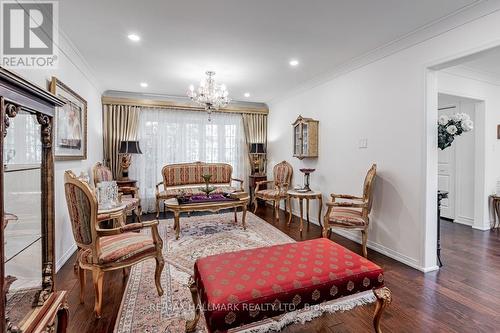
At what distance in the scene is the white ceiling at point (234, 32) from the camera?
2330mm

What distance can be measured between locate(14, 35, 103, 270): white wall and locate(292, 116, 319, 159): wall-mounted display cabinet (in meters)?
3.68

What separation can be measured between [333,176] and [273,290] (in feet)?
10.2

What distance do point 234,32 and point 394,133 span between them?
233 cm

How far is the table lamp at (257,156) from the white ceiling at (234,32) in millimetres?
2250

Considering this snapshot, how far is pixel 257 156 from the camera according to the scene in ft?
21.4

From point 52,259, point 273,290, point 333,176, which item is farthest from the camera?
point 333,176

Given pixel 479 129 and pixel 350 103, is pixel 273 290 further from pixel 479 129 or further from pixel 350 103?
pixel 479 129

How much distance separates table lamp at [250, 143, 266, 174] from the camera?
6.24 m

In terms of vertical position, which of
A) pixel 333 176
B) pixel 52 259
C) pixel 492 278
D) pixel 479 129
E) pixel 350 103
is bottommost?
pixel 492 278

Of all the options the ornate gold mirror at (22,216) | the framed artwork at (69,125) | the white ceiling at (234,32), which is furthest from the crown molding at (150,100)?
the ornate gold mirror at (22,216)

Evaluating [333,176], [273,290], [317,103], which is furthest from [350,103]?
[273,290]

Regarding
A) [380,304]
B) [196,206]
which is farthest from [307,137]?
[380,304]

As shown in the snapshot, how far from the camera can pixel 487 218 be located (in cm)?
426

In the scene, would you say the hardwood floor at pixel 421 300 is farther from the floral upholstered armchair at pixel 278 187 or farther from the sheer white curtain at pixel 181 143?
the sheer white curtain at pixel 181 143
